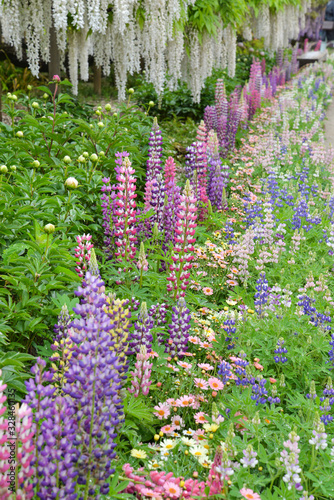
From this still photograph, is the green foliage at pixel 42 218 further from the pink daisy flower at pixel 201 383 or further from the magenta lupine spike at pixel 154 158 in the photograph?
the pink daisy flower at pixel 201 383

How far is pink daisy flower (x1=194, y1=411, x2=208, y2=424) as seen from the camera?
249cm

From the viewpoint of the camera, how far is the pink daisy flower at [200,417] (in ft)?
8.16

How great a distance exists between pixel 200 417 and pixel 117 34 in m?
5.78

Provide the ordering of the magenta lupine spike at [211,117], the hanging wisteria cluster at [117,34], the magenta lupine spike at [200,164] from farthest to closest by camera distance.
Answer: the magenta lupine spike at [211,117], the hanging wisteria cluster at [117,34], the magenta lupine spike at [200,164]

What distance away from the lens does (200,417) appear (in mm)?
2516

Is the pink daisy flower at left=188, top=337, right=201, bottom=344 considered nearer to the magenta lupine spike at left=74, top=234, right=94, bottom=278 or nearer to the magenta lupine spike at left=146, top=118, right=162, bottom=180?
the magenta lupine spike at left=74, top=234, right=94, bottom=278

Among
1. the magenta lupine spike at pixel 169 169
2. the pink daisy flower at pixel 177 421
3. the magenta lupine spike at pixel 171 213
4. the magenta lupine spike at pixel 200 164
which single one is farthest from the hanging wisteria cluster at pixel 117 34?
the pink daisy flower at pixel 177 421

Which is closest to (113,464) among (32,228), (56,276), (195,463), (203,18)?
(195,463)

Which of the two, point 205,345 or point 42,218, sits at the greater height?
point 42,218

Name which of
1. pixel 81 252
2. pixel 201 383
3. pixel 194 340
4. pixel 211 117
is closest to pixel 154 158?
pixel 81 252

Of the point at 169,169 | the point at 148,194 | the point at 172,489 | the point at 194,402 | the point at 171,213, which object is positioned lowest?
the point at 194,402

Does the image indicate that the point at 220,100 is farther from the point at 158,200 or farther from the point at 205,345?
the point at 205,345

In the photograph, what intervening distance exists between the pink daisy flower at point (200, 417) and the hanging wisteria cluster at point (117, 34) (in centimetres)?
415

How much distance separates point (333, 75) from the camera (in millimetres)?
16906
